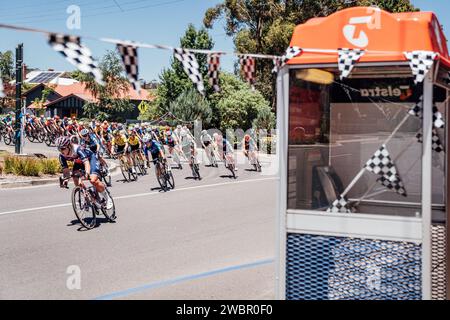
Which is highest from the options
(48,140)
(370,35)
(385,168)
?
(370,35)

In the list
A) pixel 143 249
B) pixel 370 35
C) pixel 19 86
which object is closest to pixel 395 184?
pixel 370 35

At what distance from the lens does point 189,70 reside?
18.8ft

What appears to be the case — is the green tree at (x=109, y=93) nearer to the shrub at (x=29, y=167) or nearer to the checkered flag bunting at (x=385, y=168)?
the shrub at (x=29, y=167)

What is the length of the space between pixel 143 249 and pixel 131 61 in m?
4.11

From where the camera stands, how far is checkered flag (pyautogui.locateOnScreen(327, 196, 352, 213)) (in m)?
5.22

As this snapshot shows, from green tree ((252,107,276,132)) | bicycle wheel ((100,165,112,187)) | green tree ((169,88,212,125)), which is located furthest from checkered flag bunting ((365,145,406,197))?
green tree ((169,88,212,125))

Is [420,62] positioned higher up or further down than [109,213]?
higher up

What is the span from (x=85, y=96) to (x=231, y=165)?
2363 inches

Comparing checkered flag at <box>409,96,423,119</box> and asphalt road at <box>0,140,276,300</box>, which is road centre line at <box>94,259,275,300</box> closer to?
asphalt road at <box>0,140,276,300</box>

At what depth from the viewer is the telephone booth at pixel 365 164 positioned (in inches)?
183

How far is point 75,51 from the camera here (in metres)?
4.71

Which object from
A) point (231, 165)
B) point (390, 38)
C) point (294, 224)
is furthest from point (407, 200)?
point (231, 165)

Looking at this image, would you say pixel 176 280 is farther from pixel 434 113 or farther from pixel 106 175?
pixel 106 175
